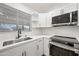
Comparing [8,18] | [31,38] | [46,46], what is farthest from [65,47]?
[8,18]

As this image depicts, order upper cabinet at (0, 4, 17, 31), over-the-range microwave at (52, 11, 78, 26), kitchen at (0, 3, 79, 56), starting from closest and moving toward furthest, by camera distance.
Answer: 1. kitchen at (0, 3, 79, 56)
2. upper cabinet at (0, 4, 17, 31)
3. over-the-range microwave at (52, 11, 78, 26)

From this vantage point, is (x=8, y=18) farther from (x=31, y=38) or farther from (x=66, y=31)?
(x=66, y=31)

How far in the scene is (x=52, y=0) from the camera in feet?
3.12

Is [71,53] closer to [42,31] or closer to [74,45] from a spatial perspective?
[74,45]

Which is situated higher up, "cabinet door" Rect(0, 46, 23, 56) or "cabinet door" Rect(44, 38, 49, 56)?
"cabinet door" Rect(0, 46, 23, 56)

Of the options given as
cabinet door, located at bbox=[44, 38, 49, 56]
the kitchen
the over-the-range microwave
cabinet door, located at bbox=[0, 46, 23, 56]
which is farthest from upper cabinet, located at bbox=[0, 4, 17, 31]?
the over-the-range microwave

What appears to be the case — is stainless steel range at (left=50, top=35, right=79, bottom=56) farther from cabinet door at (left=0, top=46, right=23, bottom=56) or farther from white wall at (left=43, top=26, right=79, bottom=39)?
cabinet door at (left=0, top=46, right=23, bottom=56)

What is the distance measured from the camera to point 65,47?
5.46 ft

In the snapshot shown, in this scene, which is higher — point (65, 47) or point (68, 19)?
point (68, 19)

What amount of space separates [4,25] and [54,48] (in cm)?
137

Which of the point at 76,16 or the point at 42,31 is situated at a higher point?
the point at 76,16

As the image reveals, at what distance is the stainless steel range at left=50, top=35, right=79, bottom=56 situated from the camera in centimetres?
146

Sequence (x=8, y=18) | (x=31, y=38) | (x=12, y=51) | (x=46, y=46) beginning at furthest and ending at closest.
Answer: (x=46, y=46)
(x=31, y=38)
(x=8, y=18)
(x=12, y=51)

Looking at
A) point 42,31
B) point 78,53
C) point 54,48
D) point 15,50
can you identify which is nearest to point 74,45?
point 78,53
